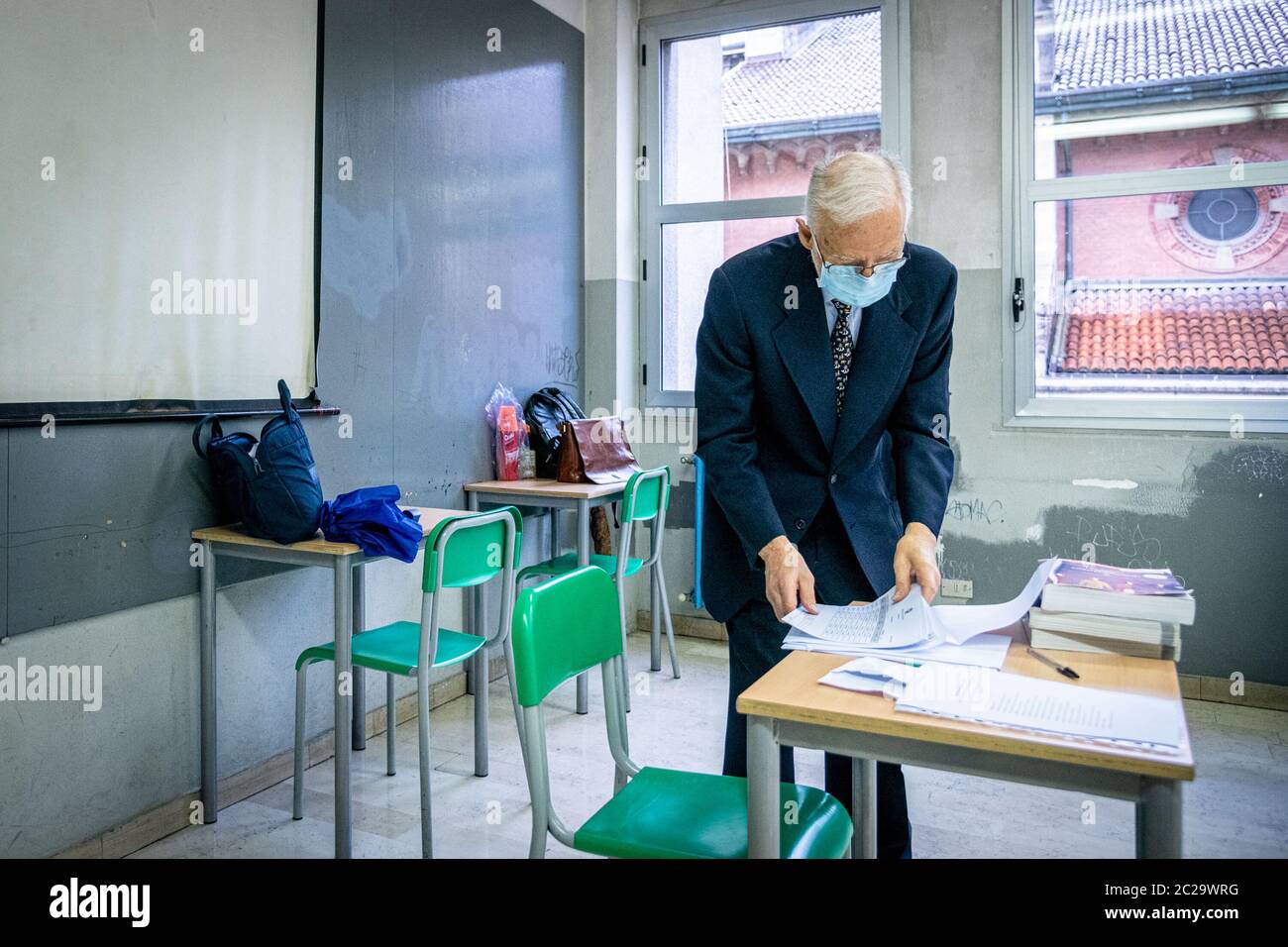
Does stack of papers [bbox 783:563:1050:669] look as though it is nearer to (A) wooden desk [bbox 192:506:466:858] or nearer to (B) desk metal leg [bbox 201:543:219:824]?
(A) wooden desk [bbox 192:506:466:858]

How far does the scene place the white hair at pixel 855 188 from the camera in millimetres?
1616

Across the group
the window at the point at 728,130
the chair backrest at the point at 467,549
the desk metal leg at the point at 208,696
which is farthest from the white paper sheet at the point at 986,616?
the window at the point at 728,130

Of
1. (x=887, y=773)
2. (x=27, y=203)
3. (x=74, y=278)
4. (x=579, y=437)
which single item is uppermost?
(x=27, y=203)

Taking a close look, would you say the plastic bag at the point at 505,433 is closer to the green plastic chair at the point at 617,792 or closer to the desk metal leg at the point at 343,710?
the desk metal leg at the point at 343,710

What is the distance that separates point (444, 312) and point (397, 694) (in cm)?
140

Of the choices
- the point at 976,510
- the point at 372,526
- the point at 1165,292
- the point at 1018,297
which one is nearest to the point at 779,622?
the point at 372,526

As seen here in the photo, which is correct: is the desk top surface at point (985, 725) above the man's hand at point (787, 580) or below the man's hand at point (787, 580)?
below

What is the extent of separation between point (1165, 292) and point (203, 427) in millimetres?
3554

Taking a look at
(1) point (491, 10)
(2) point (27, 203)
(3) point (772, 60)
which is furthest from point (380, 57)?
(3) point (772, 60)

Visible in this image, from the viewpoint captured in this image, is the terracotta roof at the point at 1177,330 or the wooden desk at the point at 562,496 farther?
the terracotta roof at the point at 1177,330

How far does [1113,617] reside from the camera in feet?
4.72

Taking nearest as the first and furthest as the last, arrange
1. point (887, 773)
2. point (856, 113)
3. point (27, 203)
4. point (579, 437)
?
point (887, 773)
point (27, 203)
point (579, 437)
point (856, 113)

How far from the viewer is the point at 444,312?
11.7 feet
